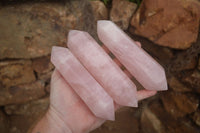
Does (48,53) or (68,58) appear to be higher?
(68,58)

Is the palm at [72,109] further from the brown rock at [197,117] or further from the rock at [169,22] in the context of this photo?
the brown rock at [197,117]

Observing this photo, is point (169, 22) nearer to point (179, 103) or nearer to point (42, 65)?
point (179, 103)

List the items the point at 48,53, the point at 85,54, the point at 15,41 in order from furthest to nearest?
the point at 48,53, the point at 15,41, the point at 85,54

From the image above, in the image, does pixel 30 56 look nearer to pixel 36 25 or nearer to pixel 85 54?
pixel 36 25

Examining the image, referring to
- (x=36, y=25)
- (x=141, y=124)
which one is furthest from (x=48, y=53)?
(x=141, y=124)

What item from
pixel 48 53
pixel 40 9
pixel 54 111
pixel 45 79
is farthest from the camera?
pixel 45 79

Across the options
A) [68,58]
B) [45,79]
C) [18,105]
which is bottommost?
[18,105]
